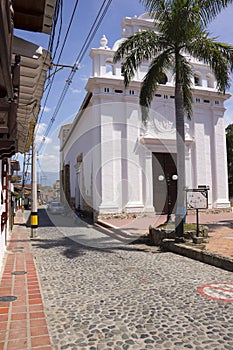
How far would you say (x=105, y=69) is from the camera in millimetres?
18234

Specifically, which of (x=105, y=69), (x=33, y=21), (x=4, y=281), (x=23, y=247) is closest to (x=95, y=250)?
(x=23, y=247)

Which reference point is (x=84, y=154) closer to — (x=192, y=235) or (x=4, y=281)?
(x=192, y=235)

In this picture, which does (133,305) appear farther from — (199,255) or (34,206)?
(34,206)

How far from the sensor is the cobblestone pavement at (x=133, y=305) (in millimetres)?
3426

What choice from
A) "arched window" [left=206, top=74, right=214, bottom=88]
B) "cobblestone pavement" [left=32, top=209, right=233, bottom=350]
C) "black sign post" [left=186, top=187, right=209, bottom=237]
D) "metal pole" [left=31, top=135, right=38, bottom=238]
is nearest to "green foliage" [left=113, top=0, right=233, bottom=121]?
"black sign post" [left=186, top=187, right=209, bottom=237]

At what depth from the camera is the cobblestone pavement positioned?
343cm

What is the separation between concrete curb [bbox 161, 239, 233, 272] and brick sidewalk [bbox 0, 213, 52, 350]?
3.77 metres

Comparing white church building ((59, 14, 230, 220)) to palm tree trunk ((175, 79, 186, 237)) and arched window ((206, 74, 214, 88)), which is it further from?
palm tree trunk ((175, 79, 186, 237))

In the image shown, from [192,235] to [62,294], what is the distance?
17.1 ft

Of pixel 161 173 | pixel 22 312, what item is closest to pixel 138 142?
pixel 161 173

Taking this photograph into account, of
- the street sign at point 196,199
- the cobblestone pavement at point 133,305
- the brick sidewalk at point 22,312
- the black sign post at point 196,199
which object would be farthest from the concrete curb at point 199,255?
the brick sidewalk at point 22,312

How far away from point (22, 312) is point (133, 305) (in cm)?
151

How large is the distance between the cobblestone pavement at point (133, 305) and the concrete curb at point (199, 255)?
21 cm

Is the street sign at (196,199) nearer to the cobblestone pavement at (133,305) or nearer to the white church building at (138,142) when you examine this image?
the cobblestone pavement at (133,305)
